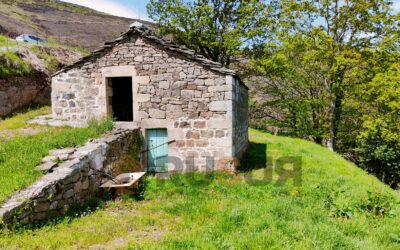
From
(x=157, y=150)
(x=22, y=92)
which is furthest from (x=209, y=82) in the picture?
(x=22, y=92)

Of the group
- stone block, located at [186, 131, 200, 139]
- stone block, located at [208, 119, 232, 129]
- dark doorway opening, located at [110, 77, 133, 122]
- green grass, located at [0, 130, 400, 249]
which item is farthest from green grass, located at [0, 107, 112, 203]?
dark doorway opening, located at [110, 77, 133, 122]

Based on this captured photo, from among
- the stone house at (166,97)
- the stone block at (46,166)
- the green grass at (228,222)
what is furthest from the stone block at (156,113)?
the stone block at (46,166)

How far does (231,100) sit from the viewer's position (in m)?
9.40

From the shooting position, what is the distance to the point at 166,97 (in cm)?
991

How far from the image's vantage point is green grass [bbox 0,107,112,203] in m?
5.81

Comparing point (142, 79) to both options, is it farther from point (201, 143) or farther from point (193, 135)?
point (201, 143)

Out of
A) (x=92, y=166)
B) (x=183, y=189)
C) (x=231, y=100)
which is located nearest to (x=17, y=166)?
(x=92, y=166)

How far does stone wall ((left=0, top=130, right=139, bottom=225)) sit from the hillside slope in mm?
28452

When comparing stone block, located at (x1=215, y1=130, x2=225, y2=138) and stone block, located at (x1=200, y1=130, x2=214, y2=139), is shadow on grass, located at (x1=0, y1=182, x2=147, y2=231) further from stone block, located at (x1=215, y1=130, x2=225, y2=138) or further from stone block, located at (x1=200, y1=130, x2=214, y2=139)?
stone block, located at (x1=215, y1=130, x2=225, y2=138)

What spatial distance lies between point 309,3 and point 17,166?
65.4ft

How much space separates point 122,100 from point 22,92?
642cm

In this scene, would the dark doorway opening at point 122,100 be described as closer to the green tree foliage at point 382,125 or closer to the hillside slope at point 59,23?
the green tree foliage at point 382,125

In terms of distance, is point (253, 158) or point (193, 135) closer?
point (193, 135)

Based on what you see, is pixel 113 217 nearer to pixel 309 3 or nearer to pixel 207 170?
pixel 207 170
